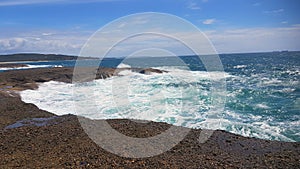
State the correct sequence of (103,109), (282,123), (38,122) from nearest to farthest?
(38,122), (282,123), (103,109)

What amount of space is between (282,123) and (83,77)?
2443 centimetres

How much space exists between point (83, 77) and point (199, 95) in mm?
17338

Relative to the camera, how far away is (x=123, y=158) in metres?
6.19

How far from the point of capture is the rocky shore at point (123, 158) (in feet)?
19.4

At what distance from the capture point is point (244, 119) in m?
11.7

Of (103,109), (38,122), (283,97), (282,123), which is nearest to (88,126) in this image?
(38,122)

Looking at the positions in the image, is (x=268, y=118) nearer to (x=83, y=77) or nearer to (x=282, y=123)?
(x=282, y=123)

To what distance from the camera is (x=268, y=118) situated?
11945 millimetres

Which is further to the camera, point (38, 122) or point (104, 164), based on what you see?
point (38, 122)

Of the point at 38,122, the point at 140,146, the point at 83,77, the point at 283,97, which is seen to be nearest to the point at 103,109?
the point at 38,122

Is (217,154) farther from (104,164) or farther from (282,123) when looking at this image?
(282,123)

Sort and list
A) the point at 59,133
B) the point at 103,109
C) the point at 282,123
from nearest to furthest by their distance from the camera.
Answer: the point at 59,133, the point at 282,123, the point at 103,109

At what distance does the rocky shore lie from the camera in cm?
593

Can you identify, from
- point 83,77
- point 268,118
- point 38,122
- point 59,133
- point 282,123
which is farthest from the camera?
point 83,77
